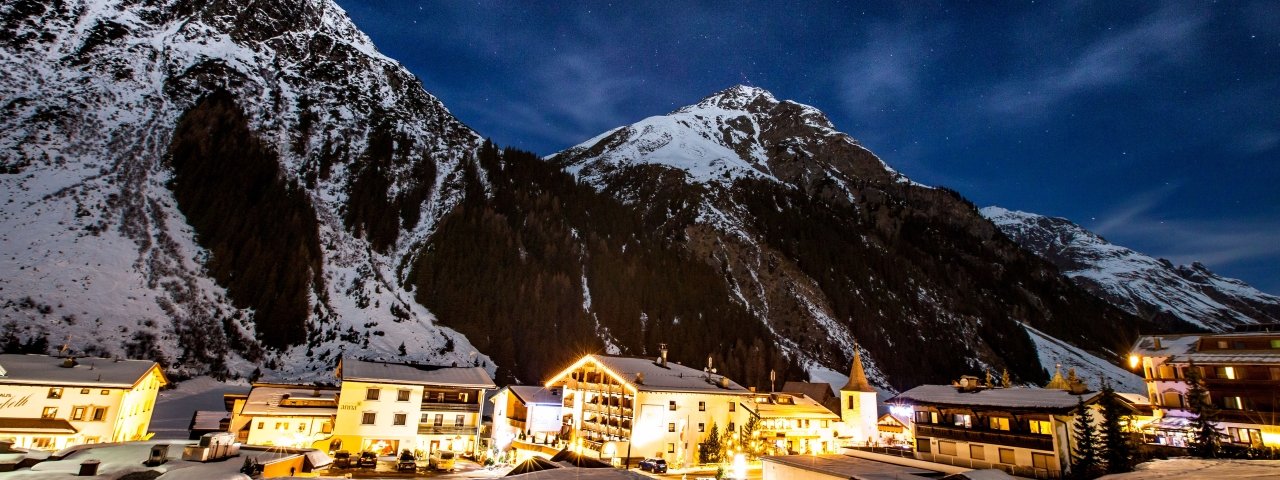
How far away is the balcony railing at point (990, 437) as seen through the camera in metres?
35.8

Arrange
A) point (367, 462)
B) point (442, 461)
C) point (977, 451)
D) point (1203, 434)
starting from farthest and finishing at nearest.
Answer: point (442, 461) → point (977, 451) → point (367, 462) → point (1203, 434)

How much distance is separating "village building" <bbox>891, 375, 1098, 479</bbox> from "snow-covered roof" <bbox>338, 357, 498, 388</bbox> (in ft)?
126

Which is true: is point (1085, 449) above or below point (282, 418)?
above

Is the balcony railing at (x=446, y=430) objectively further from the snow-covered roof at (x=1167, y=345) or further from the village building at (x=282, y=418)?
the snow-covered roof at (x=1167, y=345)

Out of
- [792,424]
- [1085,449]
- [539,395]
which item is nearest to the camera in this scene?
[1085,449]

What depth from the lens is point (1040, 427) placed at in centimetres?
3612

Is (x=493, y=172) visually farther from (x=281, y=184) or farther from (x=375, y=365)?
(x=375, y=365)

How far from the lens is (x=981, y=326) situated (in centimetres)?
14738

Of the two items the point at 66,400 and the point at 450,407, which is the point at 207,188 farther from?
the point at 450,407

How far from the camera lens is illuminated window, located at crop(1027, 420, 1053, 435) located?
3550cm

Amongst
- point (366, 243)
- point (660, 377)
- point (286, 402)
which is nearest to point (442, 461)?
point (286, 402)

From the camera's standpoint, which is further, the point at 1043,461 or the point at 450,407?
the point at 450,407

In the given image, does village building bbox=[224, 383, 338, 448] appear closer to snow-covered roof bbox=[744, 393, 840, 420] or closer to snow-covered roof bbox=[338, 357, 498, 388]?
snow-covered roof bbox=[338, 357, 498, 388]

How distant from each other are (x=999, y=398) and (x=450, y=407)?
4445cm
